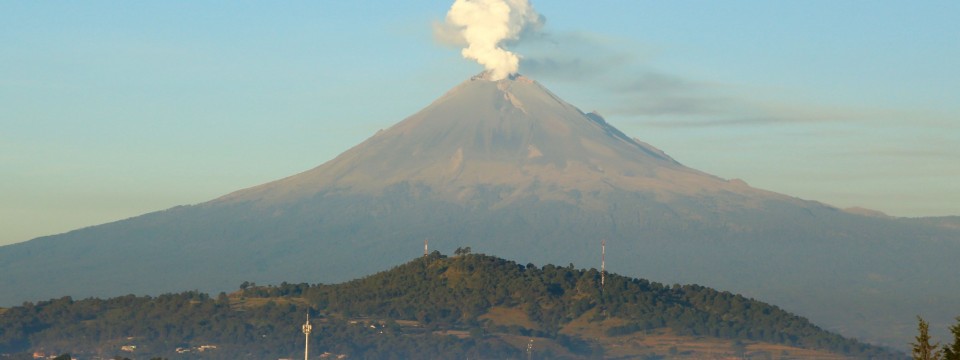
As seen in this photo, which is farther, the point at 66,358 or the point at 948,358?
the point at 66,358

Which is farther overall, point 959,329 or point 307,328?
point 307,328

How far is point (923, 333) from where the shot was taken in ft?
277

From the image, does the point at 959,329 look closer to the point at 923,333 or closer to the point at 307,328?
the point at 923,333

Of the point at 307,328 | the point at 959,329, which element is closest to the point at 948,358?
the point at 959,329

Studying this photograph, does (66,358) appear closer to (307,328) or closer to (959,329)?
(307,328)

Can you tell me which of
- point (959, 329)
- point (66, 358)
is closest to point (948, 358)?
point (959, 329)

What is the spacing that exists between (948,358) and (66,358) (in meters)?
125

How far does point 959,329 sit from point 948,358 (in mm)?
1546

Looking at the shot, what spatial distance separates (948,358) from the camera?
282 ft

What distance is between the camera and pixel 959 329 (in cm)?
8556

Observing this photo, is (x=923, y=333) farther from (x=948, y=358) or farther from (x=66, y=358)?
(x=66, y=358)

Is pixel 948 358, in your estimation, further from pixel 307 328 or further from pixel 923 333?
pixel 307 328

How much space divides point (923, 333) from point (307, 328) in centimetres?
10914

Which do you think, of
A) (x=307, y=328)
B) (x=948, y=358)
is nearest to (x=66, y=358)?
(x=307, y=328)
